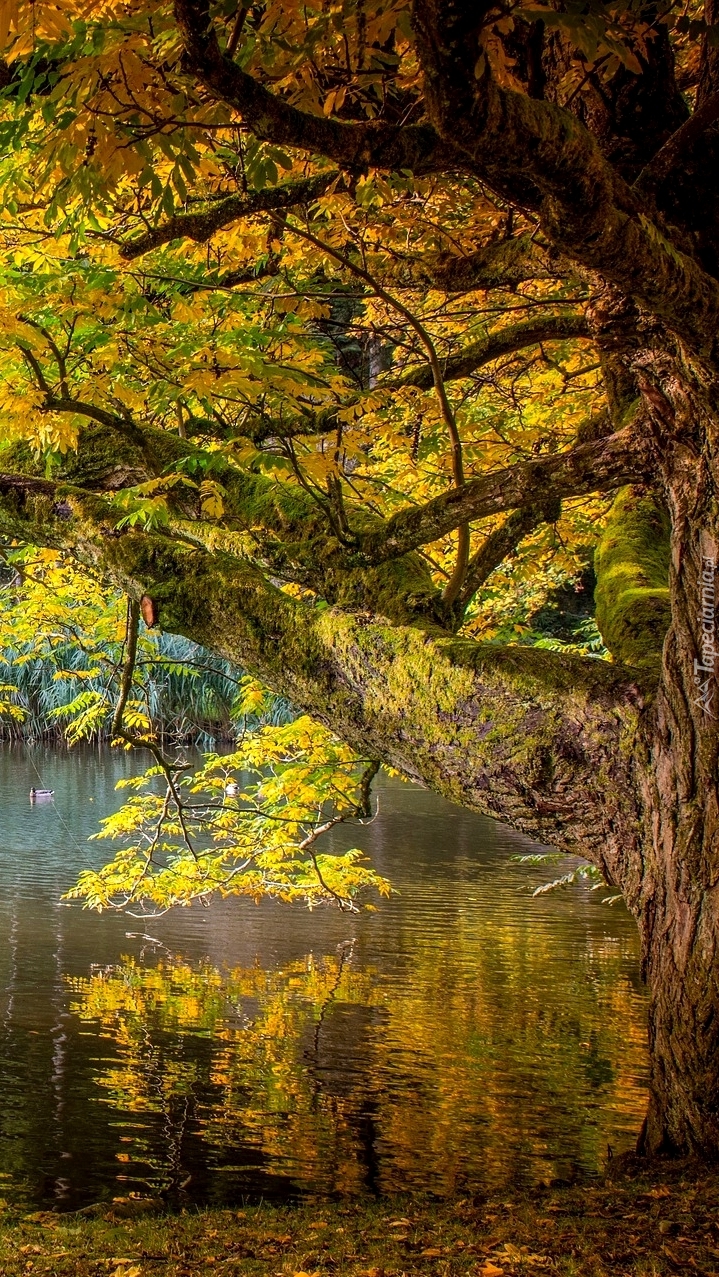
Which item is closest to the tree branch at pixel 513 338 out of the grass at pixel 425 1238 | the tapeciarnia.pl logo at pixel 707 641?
the tapeciarnia.pl logo at pixel 707 641

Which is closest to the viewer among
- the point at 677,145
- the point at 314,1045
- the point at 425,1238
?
the point at 677,145

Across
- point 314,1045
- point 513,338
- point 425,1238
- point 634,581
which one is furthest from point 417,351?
point 314,1045

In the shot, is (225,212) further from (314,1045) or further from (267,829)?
(314,1045)

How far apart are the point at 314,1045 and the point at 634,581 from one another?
4.07m

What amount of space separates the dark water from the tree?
214 cm

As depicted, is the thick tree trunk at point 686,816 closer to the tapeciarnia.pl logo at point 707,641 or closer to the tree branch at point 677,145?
the tapeciarnia.pl logo at point 707,641

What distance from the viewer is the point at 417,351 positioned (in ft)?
15.8

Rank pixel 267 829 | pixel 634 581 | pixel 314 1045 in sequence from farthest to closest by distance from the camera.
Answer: pixel 267 829
pixel 314 1045
pixel 634 581

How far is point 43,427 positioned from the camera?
4609 millimetres

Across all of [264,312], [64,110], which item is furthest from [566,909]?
[64,110]

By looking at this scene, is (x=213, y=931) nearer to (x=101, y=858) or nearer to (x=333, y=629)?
(x=101, y=858)

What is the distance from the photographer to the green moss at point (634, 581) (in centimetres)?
452

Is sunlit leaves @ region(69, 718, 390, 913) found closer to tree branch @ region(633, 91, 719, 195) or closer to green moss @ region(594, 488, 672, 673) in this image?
green moss @ region(594, 488, 672, 673)

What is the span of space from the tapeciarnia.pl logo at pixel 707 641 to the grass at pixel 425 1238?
1497 millimetres
